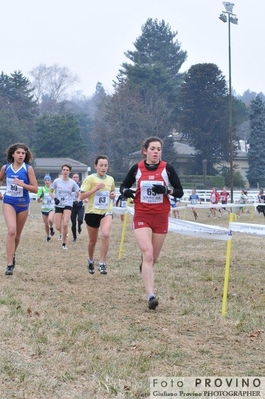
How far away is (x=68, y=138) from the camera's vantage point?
78.0 m

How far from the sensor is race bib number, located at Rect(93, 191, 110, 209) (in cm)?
1148

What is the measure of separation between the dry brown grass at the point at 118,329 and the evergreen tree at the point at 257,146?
68.5 meters

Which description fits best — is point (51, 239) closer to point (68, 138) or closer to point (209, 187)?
point (209, 187)

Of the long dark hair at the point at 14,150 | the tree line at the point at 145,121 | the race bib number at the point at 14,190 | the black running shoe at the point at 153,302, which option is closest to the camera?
the black running shoe at the point at 153,302

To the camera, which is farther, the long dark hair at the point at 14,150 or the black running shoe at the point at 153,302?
the long dark hair at the point at 14,150

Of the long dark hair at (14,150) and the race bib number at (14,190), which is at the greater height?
the long dark hair at (14,150)

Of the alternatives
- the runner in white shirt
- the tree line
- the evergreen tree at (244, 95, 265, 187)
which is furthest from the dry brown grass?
the evergreen tree at (244, 95, 265, 187)

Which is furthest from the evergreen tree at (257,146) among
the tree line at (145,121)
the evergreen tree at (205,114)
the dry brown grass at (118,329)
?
the dry brown grass at (118,329)

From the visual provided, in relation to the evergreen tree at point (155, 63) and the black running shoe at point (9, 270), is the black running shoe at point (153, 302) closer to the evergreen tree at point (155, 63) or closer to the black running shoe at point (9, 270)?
the black running shoe at point (9, 270)

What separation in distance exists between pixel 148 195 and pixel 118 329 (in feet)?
6.93

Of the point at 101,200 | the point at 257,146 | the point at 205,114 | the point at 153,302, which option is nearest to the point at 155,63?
the point at 205,114

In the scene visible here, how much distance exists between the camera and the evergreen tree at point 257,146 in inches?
3147

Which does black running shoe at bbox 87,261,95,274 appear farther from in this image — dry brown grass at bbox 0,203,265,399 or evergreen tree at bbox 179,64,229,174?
evergreen tree at bbox 179,64,229,174

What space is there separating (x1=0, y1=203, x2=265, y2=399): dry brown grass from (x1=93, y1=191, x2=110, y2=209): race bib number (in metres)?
1.16
